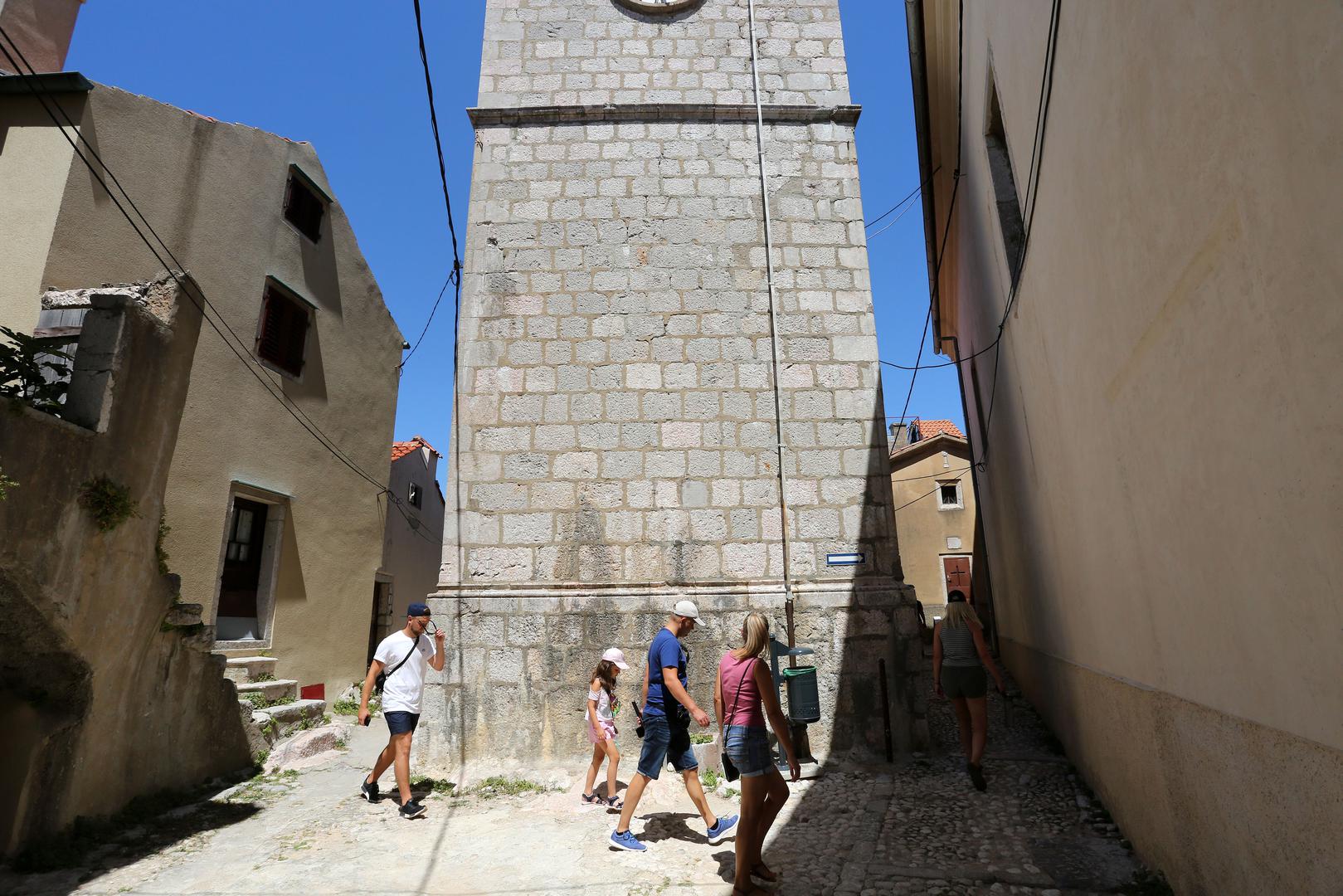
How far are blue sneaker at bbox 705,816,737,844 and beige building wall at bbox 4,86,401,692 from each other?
7.28 m

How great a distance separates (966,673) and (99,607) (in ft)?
19.6

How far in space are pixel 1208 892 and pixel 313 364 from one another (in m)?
11.6

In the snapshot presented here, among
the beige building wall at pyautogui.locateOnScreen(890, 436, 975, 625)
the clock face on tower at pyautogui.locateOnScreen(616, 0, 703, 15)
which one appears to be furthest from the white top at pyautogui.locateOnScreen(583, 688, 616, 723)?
the beige building wall at pyautogui.locateOnScreen(890, 436, 975, 625)

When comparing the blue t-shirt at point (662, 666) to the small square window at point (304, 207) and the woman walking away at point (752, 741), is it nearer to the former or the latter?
the woman walking away at point (752, 741)

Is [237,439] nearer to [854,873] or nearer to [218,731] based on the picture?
[218,731]

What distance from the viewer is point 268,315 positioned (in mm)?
10453

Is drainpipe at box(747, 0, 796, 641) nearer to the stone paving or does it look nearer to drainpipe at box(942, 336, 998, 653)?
the stone paving

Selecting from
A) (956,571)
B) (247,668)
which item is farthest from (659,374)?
(956,571)

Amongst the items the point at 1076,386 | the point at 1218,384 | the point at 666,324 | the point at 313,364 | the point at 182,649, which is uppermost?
the point at 313,364

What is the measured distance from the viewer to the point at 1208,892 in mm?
2885

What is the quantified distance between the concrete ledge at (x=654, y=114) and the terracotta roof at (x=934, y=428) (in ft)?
57.3

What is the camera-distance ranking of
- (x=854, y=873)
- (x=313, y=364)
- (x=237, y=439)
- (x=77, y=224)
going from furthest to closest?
(x=313, y=364)
(x=237, y=439)
(x=77, y=224)
(x=854, y=873)

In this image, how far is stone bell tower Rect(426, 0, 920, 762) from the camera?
6230 mm

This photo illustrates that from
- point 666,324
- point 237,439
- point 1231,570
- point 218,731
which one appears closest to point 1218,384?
point 1231,570
